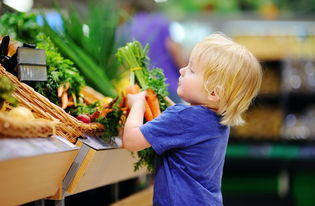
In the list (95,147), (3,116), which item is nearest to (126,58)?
(95,147)

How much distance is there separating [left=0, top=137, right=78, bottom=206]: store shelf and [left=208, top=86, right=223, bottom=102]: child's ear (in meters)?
0.54

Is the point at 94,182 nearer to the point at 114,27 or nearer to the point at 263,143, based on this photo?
the point at 114,27

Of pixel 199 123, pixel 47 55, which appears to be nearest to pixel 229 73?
pixel 199 123

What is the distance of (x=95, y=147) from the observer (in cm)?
182

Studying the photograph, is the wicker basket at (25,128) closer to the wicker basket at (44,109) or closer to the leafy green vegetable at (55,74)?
the wicker basket at (44,109)

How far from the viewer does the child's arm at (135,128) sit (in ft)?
6.07

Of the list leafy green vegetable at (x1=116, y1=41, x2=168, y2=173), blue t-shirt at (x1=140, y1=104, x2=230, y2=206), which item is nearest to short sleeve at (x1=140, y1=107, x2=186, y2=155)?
blue t-shirt at (x1=140, y1=104, x2=230, y2=206)

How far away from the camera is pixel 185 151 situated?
1.88 meters

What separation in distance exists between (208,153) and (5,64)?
783mm

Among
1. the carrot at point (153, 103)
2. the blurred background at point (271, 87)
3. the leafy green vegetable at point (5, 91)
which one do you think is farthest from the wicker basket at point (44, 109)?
the blurred background at point (271, 87)

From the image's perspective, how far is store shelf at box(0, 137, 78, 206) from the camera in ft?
4.37

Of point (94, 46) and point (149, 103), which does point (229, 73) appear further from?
point (94, 46)

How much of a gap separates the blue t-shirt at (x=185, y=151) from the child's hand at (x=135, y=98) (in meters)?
0.17

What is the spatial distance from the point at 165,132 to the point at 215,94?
0.23 meters
